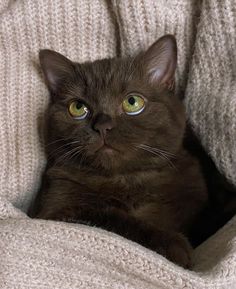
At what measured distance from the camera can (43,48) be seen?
1.27m

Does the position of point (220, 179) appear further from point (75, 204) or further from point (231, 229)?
point (75, 204)

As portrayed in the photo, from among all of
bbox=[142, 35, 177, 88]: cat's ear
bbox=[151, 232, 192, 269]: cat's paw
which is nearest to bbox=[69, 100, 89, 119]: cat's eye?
bbox=[142, 35, 177, 88]: cat's ear

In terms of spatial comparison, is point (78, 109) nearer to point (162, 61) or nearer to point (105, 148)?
point (105, 148)

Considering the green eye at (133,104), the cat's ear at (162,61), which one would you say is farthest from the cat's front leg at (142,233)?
the cat's ear at (162,61)

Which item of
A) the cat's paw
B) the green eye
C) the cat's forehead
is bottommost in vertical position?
the cat's paw

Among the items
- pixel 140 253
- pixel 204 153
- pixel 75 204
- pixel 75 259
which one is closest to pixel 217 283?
pixel 140 253

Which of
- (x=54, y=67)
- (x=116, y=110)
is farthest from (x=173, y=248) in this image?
(x=54, y=67)

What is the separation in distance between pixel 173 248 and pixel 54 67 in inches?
23.8

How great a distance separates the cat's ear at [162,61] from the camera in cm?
119

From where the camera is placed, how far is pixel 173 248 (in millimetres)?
956

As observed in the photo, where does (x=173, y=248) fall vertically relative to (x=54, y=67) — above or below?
below

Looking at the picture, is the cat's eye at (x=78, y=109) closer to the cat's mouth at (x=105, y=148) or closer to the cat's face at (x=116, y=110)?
the cat's face at (x=116, y=110)

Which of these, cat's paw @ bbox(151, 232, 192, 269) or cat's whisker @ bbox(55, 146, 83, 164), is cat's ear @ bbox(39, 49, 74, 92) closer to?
cat's whisker @ bbox(55, 146, 83, 164)

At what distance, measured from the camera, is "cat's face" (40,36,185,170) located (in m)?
1.07
